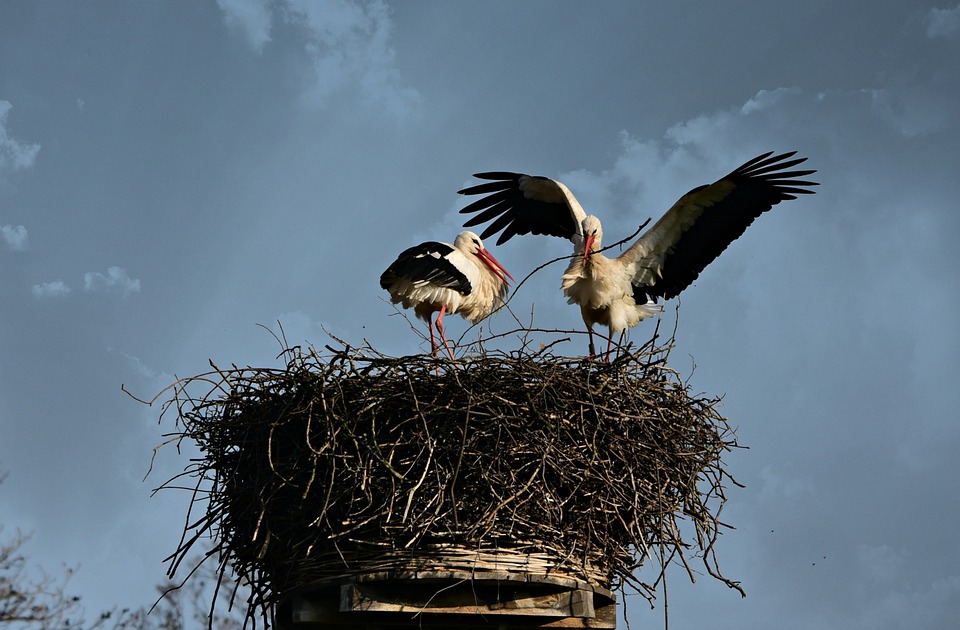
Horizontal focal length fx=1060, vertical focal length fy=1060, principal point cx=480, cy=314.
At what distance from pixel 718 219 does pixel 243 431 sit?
11.3 feet

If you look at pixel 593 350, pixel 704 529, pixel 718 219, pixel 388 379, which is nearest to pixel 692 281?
pixel 718 219

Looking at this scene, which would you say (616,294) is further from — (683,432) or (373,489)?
(373,489)

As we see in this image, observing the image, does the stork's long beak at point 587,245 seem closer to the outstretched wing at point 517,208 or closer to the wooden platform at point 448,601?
the outstretched wing at point 517,208

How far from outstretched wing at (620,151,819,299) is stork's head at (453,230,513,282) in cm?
86

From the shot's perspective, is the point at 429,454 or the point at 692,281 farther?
the point at 692,281

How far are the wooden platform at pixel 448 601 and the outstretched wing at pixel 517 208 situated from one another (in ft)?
11.7

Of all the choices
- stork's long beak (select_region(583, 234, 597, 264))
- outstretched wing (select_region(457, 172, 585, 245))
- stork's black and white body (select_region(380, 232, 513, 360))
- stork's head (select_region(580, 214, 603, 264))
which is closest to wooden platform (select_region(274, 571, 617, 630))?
stork's black and white body (select_region(380, 232, 513, 360))

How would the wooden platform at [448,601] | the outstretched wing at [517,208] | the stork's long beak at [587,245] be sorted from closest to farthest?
the wooden platform at [448,601] → the stork's long beak at [587,245] → the outstretched wing at [517,208]

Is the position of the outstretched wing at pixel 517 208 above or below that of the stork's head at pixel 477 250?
above

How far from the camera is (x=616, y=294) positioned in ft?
21.2

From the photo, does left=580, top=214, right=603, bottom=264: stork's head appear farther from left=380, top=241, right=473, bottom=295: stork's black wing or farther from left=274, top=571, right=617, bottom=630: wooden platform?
left=274, top=571, right=617, bottom=630: wooden platform

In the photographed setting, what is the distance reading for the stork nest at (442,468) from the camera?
4.25 meters

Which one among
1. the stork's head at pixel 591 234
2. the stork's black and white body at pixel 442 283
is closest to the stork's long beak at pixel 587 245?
the stork's head at pixel 591 234

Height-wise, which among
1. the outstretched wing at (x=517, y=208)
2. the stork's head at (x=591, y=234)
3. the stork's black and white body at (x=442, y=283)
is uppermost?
the outstretched wing at (x=517, y=208)
